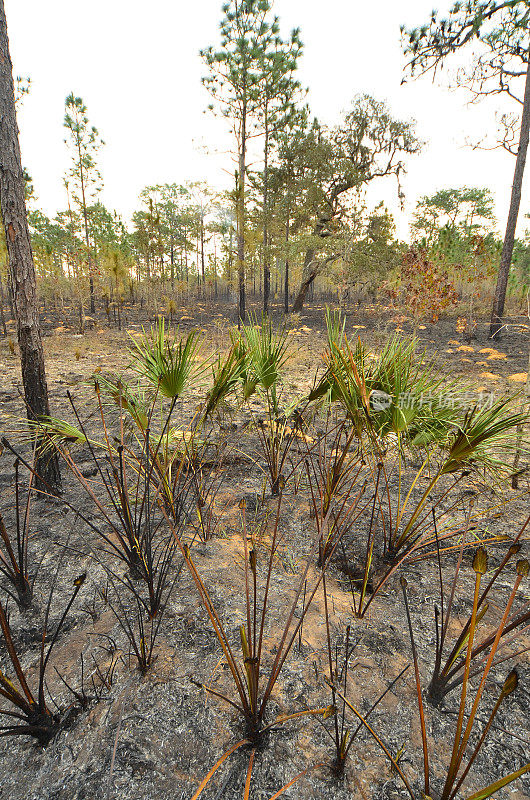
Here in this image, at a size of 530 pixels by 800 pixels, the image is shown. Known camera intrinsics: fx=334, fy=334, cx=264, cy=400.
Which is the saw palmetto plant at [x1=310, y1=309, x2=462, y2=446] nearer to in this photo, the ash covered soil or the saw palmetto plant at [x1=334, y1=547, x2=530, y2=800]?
the ash covered soil

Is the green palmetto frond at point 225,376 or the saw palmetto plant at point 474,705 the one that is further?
the green palmetto frond at point 225,376

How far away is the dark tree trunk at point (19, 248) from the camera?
2.45 m

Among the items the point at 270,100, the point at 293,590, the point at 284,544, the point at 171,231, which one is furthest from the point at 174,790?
the point at 171,231

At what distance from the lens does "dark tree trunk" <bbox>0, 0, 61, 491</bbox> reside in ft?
A: 8.02

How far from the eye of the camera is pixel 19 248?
261cm

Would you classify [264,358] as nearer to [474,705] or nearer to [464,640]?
[464,640]

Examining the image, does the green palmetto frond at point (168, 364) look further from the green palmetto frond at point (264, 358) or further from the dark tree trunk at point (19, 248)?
the dark tree trunk at point (19, 248)

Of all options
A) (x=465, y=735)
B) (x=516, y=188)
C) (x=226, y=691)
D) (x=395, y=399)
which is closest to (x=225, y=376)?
(x=395, y=399)

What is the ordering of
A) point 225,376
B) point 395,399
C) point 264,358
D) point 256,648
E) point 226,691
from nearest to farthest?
1. point 226,691
2. point 256,648
3. point 395,399
4. point 225,376
5. point 264,358

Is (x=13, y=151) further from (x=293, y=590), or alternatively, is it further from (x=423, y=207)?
(x=423, y=207)

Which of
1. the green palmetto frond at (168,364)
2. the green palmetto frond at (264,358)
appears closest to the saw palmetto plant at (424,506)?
the green palmetto frond at (264,358)

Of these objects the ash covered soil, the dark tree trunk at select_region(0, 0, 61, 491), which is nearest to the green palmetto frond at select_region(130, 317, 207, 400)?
the dark tree trunk at select_region(0, 0, 61, 491)

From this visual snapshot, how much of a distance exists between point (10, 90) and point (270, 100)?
16.4 meters

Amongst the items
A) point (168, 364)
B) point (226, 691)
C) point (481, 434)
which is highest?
point (168, 364)
